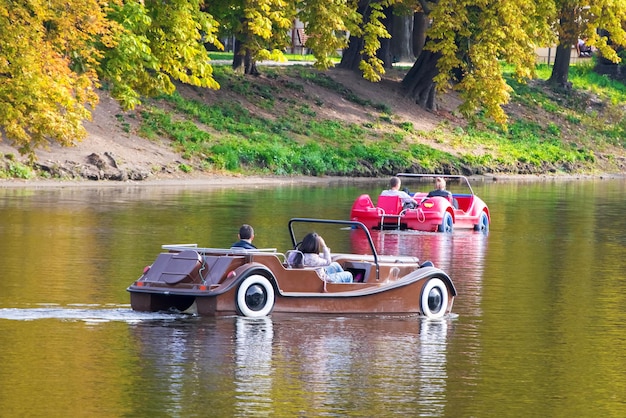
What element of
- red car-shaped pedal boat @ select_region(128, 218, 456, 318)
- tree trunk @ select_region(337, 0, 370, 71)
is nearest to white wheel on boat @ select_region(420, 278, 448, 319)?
red car-shaped pedal boat @ select_region(128, 218, 456, 318)

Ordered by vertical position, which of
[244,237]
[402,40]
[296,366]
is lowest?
[296,366]

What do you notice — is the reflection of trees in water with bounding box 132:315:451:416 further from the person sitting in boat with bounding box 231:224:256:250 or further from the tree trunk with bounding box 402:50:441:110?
the tree trunk with bounding box 402:50:441:110

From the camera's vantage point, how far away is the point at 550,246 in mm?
26109

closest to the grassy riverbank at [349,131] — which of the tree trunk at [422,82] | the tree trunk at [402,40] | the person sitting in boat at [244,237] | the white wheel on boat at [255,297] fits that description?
the tree trunk at [422,82]

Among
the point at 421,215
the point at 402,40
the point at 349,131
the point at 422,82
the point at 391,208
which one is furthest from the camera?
the point at 402,40

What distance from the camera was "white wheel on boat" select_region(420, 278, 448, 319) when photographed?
55.5 feet

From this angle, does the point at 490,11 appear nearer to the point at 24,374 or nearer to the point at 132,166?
the point at 132,166

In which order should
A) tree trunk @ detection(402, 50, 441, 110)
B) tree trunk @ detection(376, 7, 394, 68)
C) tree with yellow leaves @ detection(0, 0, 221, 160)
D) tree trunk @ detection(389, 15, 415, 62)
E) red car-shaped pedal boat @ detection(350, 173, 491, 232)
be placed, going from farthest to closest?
tree trunk @ detection(389, 15, 415, 62)
tree trunk @ detection(376, 7, 394, 68)
tree trunk @ detection(402, 50, 441, 110)
tree with yellow leaves @ detection(0, 0, 221, 160)
red car-shaped pedal boat @ detection(350, 173, 491, 232)

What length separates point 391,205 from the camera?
30.0 metres

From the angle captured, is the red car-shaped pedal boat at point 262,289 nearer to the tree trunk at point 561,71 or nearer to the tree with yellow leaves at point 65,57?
the tree with yellow leaves at point 65,57

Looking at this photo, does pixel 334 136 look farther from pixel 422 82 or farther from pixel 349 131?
pixel 422 82

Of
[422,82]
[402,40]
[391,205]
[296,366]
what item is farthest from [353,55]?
[296,366]

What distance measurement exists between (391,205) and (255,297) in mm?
14301

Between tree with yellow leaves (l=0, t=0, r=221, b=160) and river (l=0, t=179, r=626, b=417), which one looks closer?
river (l=0, t=179, r=626, b=417)
